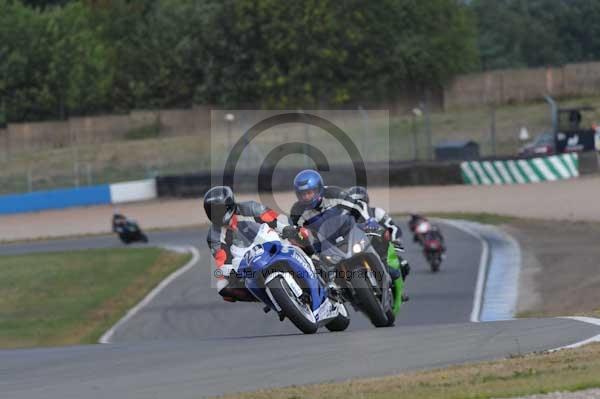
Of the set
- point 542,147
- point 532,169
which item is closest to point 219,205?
point 532,169

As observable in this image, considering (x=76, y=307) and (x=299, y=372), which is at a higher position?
(x=299, y=372)

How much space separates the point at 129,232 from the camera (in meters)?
29.5

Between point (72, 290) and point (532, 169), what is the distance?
60.4ft

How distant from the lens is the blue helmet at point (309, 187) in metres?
11.0

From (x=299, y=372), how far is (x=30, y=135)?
173ft

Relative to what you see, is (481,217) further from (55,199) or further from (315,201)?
(315,201)

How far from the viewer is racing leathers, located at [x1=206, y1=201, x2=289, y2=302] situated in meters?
10.6

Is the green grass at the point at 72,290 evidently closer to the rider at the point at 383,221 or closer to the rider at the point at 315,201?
the rider at the point at 383,221

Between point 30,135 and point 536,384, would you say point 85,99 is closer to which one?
point 30,135

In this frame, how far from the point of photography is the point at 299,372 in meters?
7.93

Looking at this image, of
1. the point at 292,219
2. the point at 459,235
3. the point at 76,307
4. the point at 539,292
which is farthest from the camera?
the point at 459,235

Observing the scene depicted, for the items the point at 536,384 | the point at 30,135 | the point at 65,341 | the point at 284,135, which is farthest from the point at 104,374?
the point at 30,135

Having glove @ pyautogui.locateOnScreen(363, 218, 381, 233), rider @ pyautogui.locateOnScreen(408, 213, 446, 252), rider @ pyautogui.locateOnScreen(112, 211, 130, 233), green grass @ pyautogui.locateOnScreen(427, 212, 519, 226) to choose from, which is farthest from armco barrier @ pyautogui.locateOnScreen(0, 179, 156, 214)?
glove @ pyautogui.locateOnScreen(363, 218, 381, 233)

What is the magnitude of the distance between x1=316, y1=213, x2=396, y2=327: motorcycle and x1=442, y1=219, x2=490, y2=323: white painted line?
2.14 meters
